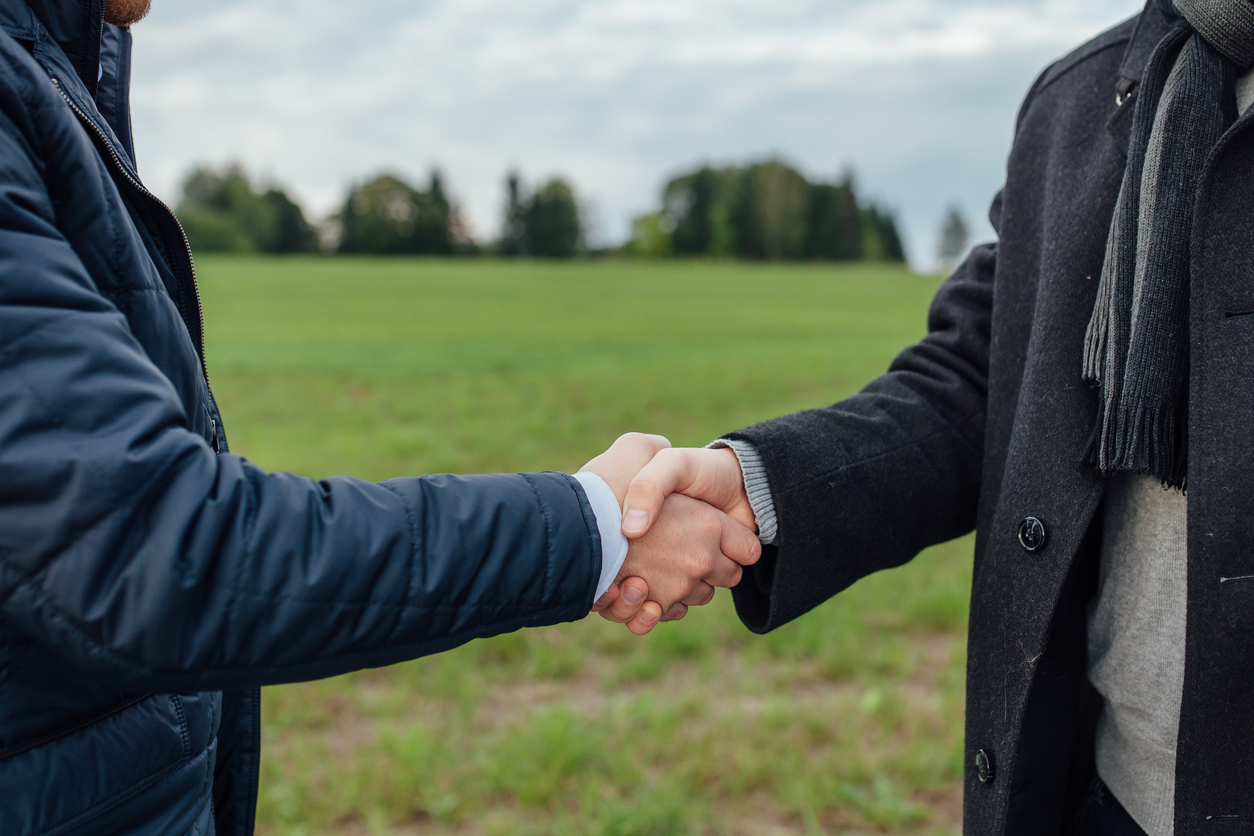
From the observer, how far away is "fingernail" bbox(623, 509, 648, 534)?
1.68m

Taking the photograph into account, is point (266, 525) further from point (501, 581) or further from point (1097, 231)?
point (1097, 231)

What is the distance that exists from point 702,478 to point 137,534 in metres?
1.14

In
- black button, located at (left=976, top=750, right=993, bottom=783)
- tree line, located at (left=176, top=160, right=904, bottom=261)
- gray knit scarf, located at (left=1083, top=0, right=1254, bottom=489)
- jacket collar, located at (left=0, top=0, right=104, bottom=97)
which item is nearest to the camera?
jacket collar, located at (left=0, top=0, right=104, bottom=97)

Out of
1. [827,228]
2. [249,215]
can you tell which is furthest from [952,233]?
[249,215]

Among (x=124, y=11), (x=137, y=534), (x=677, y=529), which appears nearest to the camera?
(x=137, y=534)

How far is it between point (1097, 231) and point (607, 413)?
9120 mm

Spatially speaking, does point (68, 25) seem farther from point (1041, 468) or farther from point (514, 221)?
point (514, 221)

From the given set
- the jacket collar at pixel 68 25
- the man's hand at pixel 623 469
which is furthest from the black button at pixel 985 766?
the jacket collar at pixel 68 25

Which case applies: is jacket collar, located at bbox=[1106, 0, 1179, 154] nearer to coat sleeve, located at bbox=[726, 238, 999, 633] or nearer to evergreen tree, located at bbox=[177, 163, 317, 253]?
coat sleeve, located at bbox=[726, 238, 999, 633]

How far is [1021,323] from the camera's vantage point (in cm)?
172

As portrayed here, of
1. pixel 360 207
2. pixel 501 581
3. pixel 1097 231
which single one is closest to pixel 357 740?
pixel 501 581

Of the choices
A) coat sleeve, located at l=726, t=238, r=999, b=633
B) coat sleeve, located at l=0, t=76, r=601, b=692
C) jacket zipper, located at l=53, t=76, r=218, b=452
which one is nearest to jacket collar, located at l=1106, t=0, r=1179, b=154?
coat sleeve, located at l=726, t=238, r=999, b=633

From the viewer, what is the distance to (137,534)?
1036 millimetres

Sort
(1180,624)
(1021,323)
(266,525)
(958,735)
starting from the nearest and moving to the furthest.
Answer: (266,525)
(1180,624)
(1021,323)
(958,735)
